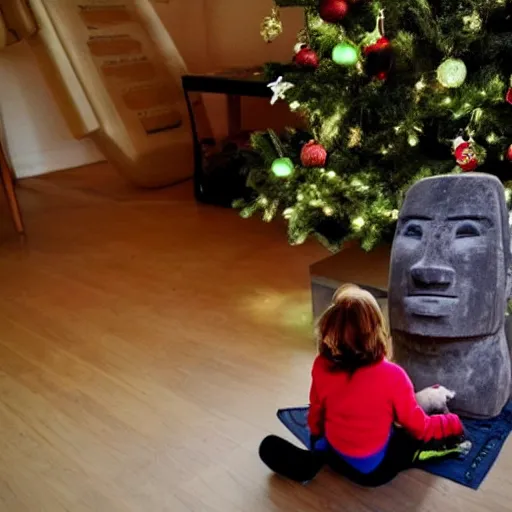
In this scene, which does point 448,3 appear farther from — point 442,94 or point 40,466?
point 40,466

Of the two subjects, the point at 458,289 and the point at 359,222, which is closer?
the point at 458,289

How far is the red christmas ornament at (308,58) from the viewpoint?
170 cm

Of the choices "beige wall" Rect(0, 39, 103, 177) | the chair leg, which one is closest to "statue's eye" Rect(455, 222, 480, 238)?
the chair leg

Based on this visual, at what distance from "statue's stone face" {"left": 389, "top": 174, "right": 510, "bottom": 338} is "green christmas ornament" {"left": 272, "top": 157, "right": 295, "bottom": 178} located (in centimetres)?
48

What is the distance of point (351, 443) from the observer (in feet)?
3.79

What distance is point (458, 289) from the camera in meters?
1.27

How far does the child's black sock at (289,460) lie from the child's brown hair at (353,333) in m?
0.18

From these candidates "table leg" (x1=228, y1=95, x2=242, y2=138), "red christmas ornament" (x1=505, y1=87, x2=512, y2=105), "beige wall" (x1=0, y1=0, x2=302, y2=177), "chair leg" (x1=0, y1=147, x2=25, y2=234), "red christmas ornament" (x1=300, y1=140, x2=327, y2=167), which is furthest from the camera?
"beige wall" (x1=0, y1=0, x2=302, y2=177)

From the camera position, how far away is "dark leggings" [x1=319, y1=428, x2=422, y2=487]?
116 cm

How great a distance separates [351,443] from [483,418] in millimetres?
342

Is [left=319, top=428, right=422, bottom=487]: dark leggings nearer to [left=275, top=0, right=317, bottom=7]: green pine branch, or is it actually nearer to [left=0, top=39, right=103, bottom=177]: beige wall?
[left=275, top=0, right=317, bottom=7]: green pine branch

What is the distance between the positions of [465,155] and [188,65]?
2.89m

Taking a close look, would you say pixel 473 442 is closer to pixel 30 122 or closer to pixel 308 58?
pixel 308 58

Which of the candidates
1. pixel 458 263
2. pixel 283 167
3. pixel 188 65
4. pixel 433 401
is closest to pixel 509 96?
pixel 458 263
